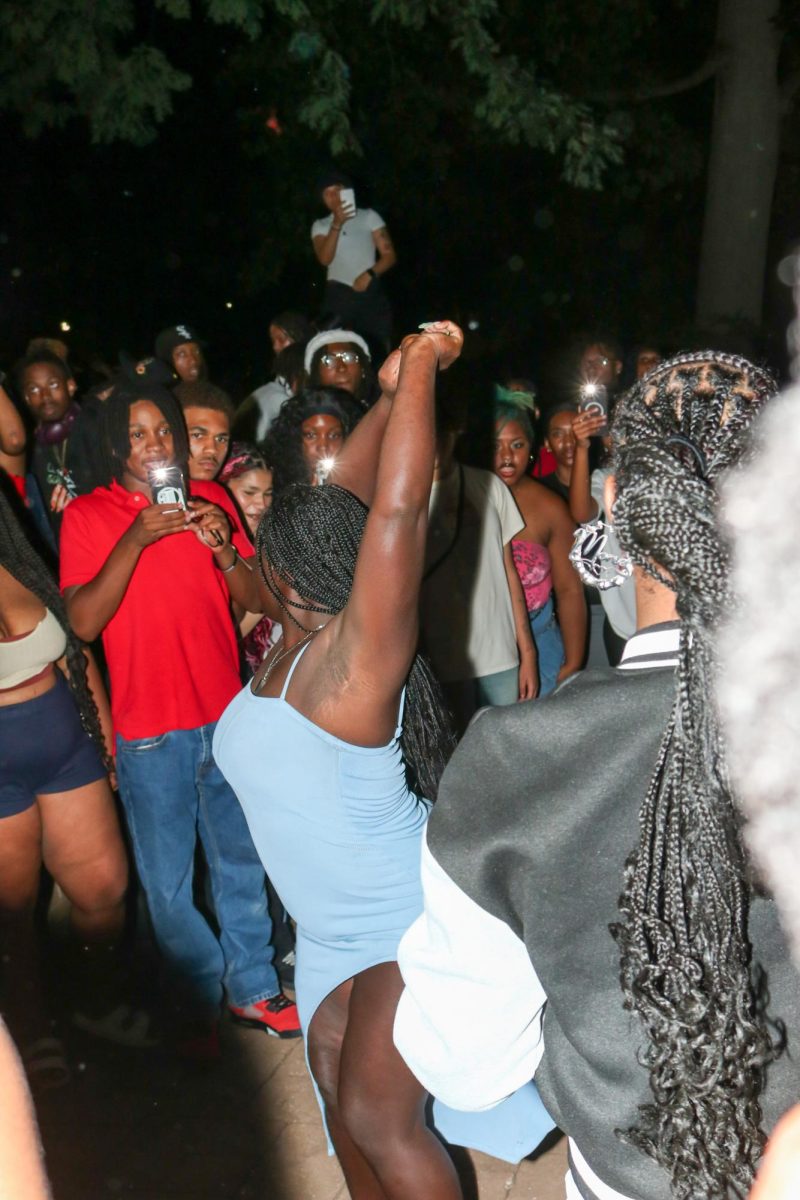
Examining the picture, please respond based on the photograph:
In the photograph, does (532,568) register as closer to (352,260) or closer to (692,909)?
(692,909)

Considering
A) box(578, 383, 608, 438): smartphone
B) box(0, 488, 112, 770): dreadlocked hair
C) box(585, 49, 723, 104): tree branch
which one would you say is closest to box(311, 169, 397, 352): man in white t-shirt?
box(578, 383, 608, 438): smartphone

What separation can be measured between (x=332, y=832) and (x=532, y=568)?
9.18 ft

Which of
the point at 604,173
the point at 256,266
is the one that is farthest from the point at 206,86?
the point at 604,173

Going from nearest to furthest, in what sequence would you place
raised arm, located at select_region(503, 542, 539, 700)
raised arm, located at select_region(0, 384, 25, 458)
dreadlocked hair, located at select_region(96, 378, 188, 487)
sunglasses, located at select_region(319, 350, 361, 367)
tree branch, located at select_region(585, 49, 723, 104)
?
dreadlocked hair, located at select_region(96, 378, 188, 487)
raised arm, located at select_region(0, 384, 25, 458)
raised arm, located at select_region(503, 542, 539, 700)
sunglasses, located at select_region(319, 350, 361, 367)
tree branch, located at select_region(585, 49, 723, 104)

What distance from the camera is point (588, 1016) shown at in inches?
62.2

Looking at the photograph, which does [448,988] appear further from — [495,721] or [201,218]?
[201,218]

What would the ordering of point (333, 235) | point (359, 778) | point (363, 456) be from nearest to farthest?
point (359, 778) → point (363, 456) → point (333, 235)

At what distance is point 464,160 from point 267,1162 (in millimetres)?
12602

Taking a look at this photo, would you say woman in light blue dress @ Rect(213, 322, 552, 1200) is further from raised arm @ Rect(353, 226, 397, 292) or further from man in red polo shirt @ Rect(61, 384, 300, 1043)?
raised arm @ Rect(353, 226, 397, 292)

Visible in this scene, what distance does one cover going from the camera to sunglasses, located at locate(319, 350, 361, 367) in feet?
19.0

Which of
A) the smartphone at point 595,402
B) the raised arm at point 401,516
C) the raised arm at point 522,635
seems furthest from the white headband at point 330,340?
the raised arm at point 401,516

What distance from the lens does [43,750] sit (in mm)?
3574

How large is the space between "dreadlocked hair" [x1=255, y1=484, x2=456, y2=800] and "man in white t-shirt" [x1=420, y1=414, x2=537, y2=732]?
157cm

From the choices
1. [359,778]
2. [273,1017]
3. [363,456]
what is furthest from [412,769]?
[273,1017]
